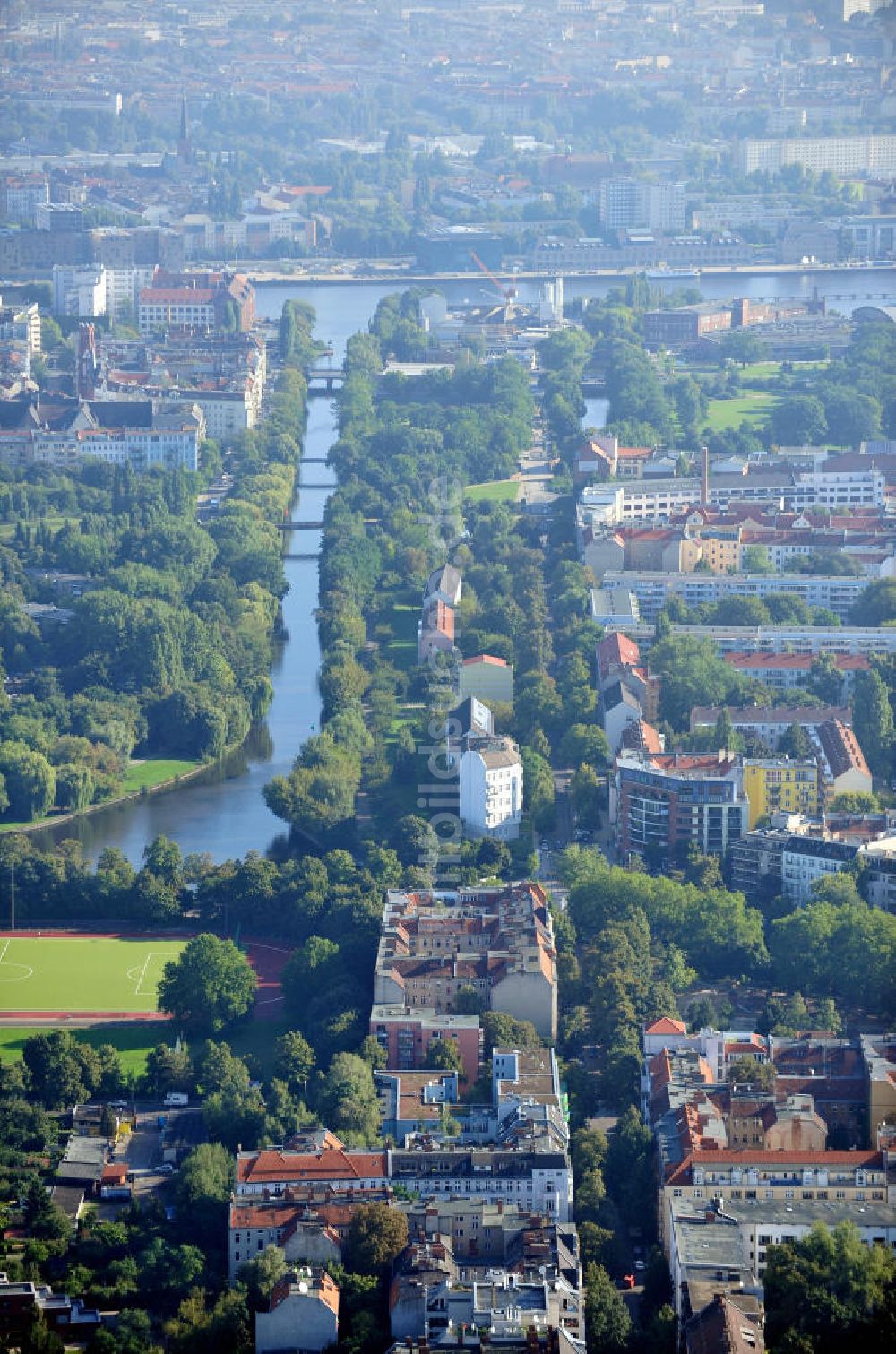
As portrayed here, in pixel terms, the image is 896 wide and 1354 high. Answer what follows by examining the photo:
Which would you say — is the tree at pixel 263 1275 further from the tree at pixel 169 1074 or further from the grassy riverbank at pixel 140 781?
the grassy riverbank at pixel 140 781

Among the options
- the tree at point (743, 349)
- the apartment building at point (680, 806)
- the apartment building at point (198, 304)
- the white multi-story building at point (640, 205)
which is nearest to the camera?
the apartment building at point (680, 806)

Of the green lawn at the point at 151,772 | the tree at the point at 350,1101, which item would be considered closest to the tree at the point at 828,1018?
the tree at the point at 350,1101

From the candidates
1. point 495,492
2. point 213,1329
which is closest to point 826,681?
point 495,492

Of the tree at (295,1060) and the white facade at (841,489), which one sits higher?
the tree at (295,1060)

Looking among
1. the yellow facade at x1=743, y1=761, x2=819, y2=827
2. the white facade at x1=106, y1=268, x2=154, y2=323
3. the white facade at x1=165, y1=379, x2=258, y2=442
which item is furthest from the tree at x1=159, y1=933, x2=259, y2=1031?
the white facade at x1=106, y1=268, x2=154, y2=323

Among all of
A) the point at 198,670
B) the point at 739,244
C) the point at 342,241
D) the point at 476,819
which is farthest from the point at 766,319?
the point at 476,819

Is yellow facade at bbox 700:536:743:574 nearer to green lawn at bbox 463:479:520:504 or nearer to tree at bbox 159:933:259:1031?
green lawn at bbox 463:479:520:504

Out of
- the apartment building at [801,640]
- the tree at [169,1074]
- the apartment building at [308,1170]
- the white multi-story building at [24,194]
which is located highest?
the apartment building at [308,1170]
